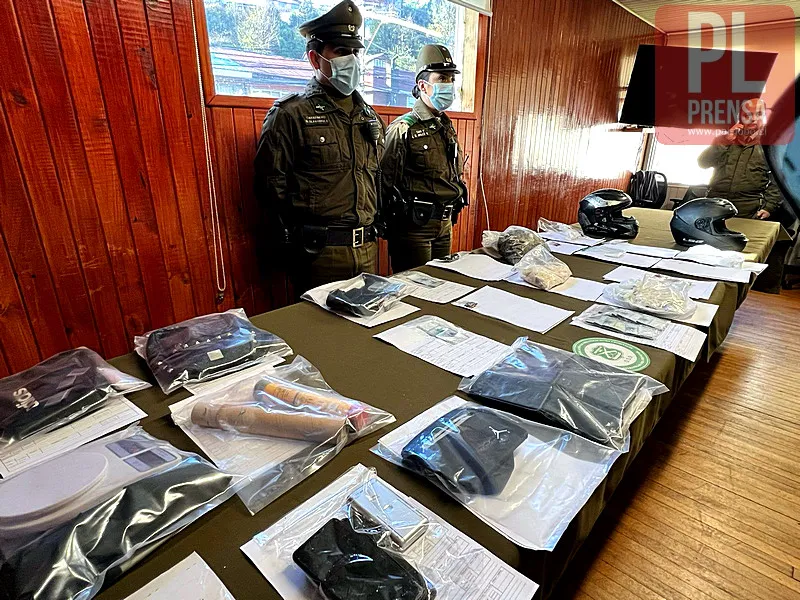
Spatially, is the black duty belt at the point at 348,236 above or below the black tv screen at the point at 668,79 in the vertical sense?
below

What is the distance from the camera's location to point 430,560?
53 centimetres

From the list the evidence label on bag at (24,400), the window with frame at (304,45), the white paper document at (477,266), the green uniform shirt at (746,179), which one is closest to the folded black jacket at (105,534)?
the evidence label on bag at (24,400)

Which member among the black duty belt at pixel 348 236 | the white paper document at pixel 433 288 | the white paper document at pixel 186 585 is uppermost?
the black duty belt at pixel 348 236

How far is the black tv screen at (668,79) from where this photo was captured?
466 cm

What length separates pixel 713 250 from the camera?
1963 millimetres

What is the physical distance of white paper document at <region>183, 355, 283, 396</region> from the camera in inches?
33.7

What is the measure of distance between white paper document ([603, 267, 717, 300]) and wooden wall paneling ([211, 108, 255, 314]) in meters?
1.61

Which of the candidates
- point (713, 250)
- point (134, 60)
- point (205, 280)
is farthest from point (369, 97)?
point (713, 250)

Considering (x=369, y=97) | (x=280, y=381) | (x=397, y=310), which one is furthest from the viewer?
(x=369, y=97)

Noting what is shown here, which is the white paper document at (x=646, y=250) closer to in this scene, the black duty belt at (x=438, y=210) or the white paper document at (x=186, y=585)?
the black duty belt at (x=438, y=210)

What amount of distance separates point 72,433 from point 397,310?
0.82 metres

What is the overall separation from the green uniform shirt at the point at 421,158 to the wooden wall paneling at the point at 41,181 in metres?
1.39

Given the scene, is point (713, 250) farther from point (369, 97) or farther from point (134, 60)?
point (134, 60)

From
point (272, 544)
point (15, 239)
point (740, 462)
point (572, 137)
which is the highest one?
point (572, 137)
